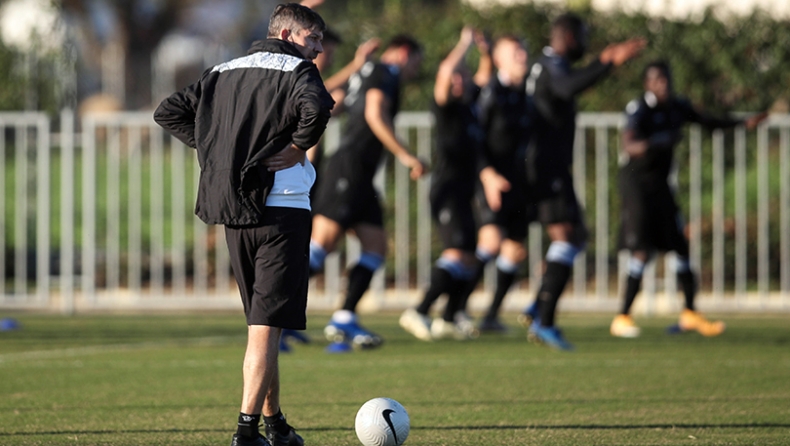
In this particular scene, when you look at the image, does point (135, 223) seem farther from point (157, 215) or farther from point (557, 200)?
point (557, 200)

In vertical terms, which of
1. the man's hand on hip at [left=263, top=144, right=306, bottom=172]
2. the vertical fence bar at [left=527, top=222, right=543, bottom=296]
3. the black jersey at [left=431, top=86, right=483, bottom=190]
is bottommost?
the vertical fence bar at [left=527, top=222, right=543, bottom=296]

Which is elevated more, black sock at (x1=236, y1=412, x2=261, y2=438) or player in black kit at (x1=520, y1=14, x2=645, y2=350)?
player in black kit at (x1=520, y1=14, x2=645, y2=350)

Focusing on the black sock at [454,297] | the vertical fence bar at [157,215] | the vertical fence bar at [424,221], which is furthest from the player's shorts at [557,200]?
the vertical fence bar at [157,215]

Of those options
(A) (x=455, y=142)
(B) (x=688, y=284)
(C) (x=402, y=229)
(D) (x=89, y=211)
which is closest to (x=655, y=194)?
(B) (x=688, y=284)

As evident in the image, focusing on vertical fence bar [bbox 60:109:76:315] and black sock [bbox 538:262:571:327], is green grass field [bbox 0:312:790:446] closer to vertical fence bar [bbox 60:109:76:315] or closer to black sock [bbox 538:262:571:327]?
black sock [bbox 538:262:571:327]

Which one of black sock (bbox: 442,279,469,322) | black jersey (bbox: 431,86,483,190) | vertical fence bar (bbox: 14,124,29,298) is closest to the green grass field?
black sock (bbox: 442,279,469,322)

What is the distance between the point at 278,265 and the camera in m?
5.19

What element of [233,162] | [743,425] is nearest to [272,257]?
[233,162]

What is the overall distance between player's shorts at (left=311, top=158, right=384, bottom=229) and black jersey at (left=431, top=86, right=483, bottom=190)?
36.3 inches

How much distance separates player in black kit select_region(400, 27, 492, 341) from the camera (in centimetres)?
1072

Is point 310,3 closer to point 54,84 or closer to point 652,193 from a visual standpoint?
point 652,193

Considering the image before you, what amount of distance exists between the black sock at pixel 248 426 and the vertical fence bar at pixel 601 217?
31.4ft

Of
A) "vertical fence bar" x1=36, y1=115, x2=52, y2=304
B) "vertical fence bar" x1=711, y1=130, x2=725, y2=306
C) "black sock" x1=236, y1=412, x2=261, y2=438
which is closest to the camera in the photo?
"black sock" x1=236, y1=412, x2=261, y2=438

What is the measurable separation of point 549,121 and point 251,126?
211 inches
